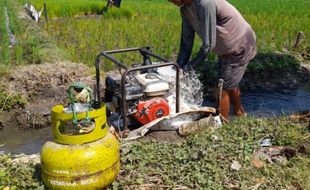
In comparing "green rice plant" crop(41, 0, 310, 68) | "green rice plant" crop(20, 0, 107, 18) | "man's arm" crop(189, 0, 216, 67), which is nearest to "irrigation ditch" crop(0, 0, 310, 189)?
"man's arm" crop(189, 0, 216, 67)

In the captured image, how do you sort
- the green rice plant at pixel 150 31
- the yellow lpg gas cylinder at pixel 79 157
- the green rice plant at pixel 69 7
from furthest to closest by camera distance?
the green rice plant at pixel 69 7 → the green rice plant at pixel 150 31 → the yellow lpg gas cylinder at pixel 79 157

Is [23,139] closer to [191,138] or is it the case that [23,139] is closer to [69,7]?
[191,138]

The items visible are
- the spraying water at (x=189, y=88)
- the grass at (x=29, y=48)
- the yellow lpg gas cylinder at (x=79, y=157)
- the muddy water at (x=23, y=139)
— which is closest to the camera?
the yellow lpg gas cylinder at (x=79, y=157)

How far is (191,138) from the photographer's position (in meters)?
3.75

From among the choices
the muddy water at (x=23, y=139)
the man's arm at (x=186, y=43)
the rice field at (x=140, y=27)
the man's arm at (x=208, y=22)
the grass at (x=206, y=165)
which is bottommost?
the muddy water at (x=23, y=139)

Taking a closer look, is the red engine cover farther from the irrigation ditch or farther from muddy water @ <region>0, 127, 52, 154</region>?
muddy water @ <region>0, 127, 52, 154</region>

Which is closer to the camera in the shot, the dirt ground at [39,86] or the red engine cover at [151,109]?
the red engine cover at [151,109]

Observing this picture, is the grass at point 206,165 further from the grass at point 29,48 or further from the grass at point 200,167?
the grass at point 29,48

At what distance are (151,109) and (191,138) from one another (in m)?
0.45

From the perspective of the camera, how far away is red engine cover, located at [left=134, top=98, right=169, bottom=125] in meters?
3.83

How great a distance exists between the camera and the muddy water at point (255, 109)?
16.2 feet

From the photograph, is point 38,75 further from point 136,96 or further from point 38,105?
point 136,96

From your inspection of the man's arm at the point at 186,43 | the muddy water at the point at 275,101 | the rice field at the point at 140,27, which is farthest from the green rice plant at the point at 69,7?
the man's arm at the point at 186,43

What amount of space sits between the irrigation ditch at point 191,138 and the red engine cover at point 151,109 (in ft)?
0.83
